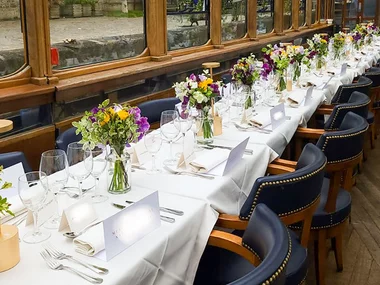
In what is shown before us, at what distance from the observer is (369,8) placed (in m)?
15.6

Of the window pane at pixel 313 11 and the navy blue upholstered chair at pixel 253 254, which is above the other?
the window pane at pixel 313 11

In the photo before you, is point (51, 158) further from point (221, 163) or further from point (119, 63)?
point (119, 63)

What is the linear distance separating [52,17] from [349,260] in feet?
8.60

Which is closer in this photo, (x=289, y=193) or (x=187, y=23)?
(x=289, y=193)

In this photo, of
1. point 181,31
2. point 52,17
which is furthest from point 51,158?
point 181,31

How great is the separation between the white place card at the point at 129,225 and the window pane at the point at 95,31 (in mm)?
2152

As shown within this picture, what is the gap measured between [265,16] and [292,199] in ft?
23.3

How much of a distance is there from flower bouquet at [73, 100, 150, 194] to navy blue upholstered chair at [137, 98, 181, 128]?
5.30ft

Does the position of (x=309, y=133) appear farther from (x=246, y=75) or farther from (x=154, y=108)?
(x=154, y=108)

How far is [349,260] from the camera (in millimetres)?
3154

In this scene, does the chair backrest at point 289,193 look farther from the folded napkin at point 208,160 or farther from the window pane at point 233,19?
the window pane at point 233,19

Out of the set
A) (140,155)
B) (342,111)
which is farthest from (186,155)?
(342,111)

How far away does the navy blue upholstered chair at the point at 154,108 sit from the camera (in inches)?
142

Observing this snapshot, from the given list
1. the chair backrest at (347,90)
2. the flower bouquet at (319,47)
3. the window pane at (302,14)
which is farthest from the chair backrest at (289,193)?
the window pane at (302,14)
